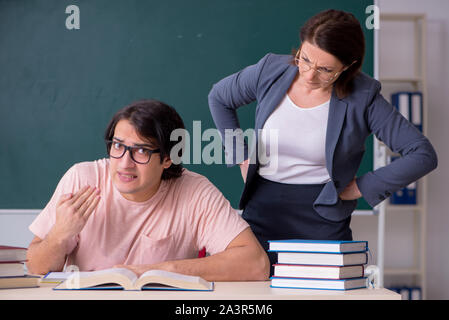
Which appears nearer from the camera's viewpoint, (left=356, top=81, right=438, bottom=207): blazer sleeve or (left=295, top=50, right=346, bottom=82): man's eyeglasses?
(left=295, top=50, right=346, bottom=82): man's eyeglasses

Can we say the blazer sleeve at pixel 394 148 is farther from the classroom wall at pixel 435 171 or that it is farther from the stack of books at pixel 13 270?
the classroom wall at pixel 435 171

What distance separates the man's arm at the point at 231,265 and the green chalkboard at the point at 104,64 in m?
2.02

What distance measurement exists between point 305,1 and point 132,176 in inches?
98.2

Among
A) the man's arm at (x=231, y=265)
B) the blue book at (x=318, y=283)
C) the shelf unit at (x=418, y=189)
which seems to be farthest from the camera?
the shelf unit at (x=418, y=189)

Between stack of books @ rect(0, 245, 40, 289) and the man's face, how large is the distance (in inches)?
18.2

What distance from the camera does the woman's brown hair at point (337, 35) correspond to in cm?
180

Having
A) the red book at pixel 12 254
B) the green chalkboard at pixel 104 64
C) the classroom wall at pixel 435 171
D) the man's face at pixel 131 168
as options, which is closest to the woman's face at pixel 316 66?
the man's face at pixel 131 168

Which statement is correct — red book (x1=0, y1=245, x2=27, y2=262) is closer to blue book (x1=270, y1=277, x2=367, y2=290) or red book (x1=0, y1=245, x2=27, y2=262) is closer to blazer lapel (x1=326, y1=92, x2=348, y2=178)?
blue book (x1=270, y1=277, x2=367, y2=290)

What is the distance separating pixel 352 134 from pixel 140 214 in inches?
33.1

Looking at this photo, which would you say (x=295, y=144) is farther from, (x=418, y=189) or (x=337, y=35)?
(x=418, y=189)

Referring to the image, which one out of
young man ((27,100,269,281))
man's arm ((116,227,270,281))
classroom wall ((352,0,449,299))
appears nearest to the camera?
man's arm ((116,227,270,281))

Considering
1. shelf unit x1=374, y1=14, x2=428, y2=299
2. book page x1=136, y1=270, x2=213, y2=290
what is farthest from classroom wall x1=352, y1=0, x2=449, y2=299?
book page x1=136, y1=270, x2=213, y2=290

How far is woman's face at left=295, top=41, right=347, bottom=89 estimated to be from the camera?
5.97ft

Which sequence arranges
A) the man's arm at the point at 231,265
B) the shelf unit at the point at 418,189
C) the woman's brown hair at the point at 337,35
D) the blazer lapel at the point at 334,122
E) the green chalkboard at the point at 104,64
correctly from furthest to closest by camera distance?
the shelf unit at the point at 418,189, the green chalkboard at the point at 104,64, the blazer lapel at the point at 334,122, the woman's brown hair at the point at 337,35, the man's arm at the point at 231,265
